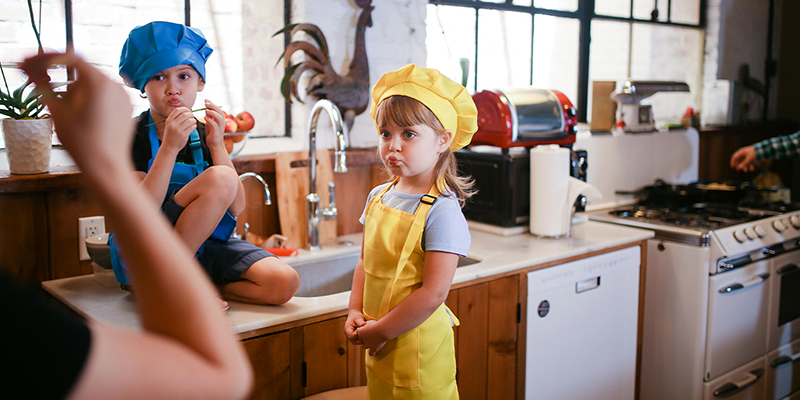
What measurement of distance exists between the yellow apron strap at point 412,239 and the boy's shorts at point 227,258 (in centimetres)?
39

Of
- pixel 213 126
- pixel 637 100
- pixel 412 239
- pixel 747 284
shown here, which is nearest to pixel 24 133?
pixel 213 126

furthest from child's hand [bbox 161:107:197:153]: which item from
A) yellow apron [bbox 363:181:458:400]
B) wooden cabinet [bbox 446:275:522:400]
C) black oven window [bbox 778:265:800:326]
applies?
black oven window [bbox 778:265:800:326]

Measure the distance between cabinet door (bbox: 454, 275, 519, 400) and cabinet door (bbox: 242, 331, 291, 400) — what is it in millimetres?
531

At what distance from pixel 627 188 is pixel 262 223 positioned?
78.9 inches

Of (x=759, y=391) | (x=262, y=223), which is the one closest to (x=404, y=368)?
(x=262, y=223)

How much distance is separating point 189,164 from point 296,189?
0.64 metres

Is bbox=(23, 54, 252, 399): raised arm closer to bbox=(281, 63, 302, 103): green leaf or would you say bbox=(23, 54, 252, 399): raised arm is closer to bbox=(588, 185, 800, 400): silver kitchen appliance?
bbox=(281, 63, 302, 103): green leaf

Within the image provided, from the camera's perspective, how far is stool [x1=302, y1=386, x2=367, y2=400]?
1.52 m

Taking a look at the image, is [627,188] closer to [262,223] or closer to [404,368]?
[262,223]

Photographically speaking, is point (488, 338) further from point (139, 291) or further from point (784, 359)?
point (784, 359)

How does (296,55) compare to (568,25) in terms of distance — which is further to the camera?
(568,25)

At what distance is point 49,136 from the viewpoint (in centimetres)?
169

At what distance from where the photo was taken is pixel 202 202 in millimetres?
1403

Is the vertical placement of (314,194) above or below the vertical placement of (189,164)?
below
